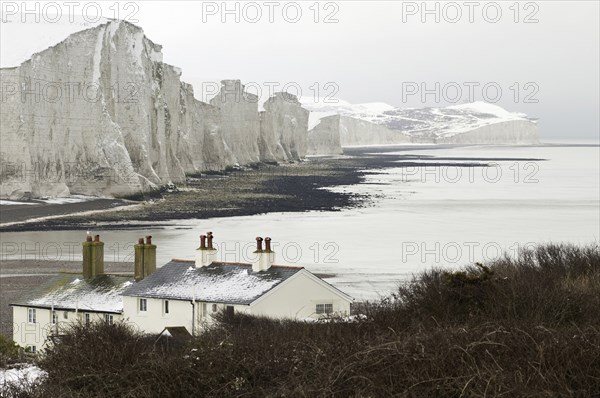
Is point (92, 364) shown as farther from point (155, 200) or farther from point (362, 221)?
point (155, 200)

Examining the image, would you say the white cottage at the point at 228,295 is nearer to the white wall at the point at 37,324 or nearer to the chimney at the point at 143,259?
the white wall at the point at 37,324

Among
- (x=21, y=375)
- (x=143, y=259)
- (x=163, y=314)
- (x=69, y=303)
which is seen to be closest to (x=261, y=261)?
(x=163, y=314)

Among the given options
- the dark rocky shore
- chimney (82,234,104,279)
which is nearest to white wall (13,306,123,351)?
chimney (82,234,104,279)

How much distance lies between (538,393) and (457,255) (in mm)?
24149

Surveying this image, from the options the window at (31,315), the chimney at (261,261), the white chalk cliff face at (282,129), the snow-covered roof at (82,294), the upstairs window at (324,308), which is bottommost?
the window at (31,315)

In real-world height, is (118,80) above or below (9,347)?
above

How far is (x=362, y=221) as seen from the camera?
153ft

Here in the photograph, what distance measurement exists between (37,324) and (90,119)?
37290 mm

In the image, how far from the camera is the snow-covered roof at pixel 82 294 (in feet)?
64.7

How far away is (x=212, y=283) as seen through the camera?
1902 centimetres

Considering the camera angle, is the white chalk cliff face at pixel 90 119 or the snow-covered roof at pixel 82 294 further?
the white chalk cliff face at pixel 90 119

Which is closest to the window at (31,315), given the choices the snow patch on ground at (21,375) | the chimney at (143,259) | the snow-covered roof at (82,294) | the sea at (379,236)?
the snow-covered roof at (82,294)

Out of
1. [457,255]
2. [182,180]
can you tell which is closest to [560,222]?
[457,255]

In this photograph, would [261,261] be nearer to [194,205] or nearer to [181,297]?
[181,297]
